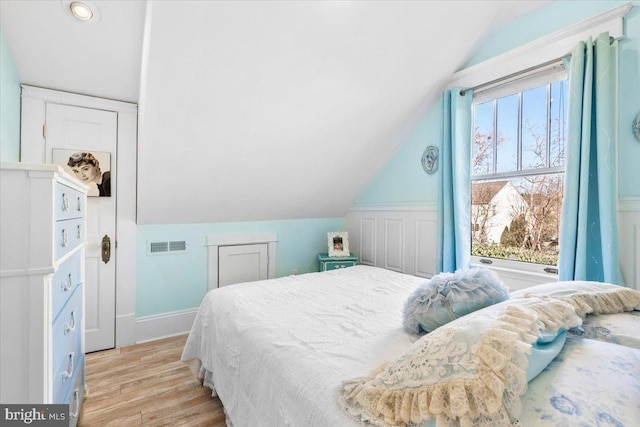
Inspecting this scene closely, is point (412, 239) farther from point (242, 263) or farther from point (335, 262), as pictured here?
point (242, 263)

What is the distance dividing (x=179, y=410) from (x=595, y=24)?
11.9ft

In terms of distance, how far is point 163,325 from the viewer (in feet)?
9.64

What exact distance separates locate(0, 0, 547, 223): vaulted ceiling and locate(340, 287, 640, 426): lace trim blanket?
6.64 ft

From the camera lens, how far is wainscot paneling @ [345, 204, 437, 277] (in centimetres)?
301

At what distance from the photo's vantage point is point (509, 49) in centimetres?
245

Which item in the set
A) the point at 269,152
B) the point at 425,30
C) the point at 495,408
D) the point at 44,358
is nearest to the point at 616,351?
the point at 495,408

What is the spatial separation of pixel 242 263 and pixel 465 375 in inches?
117

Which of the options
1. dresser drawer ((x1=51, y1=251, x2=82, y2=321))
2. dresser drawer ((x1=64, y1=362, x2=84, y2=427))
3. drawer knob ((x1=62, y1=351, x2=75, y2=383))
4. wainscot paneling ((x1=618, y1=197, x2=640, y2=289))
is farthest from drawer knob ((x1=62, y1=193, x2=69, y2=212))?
wainscot paneling ((x1=618, y1=197, x2=640, y2=289))

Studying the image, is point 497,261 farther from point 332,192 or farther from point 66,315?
point 66,315

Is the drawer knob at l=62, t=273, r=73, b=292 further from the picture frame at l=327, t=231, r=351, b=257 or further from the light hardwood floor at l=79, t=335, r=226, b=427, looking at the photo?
the picture frame at l=327, t=231, r=351, b=257

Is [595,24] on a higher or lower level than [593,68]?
higher

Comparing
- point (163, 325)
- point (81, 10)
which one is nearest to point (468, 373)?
point (81, 10)

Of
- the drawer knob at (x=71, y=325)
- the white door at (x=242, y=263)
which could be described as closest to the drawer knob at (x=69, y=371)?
the drawer knob at (x=71, y=325)

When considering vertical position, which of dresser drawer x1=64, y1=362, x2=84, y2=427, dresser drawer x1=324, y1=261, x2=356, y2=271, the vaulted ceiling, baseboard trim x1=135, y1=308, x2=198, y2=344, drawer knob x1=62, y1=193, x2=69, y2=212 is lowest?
baseboard trim x1=135, y1=308, x2=198, y2=344
